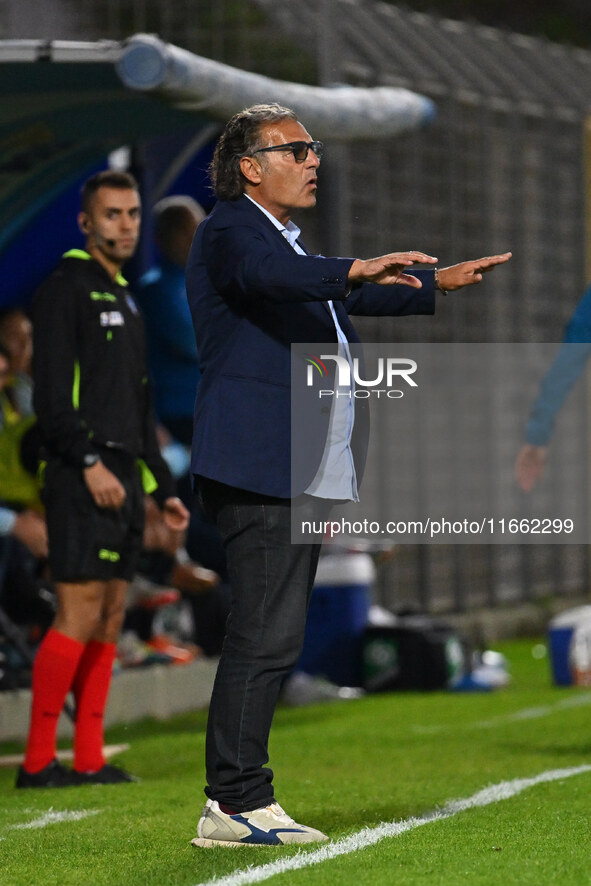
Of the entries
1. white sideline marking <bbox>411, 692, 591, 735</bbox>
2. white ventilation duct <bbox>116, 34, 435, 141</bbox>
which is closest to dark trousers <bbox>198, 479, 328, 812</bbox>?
white ventilation duct <bbox>116, 34, 435, 141</bbox>

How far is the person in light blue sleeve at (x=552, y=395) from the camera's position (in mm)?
6223

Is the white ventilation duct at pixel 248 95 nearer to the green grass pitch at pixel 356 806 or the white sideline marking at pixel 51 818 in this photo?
the green grass pitch at pixel 356 806

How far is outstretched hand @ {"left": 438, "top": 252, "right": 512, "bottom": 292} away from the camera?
461 cm

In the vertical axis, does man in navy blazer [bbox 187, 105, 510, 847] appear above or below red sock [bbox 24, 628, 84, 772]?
above

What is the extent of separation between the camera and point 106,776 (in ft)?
20.8

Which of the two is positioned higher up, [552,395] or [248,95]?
[248,95]

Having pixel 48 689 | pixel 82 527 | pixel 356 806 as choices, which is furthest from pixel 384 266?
pixel 48 689

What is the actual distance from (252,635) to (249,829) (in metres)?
0.51

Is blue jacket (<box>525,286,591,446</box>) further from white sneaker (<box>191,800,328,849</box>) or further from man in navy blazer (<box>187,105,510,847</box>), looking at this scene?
white sneaker (<box>191,800,328,849</box>)

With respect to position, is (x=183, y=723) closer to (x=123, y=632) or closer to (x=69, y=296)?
(x=123, y=632)

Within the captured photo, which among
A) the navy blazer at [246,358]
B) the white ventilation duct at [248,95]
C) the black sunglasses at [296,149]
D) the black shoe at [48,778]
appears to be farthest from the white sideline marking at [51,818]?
the white ventilation duct at [248,95]

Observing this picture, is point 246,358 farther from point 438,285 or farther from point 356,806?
point 356,806

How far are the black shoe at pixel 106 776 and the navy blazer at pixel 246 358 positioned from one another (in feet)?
6.57

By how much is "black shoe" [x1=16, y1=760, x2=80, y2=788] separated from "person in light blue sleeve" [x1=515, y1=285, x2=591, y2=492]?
193 centimetres
